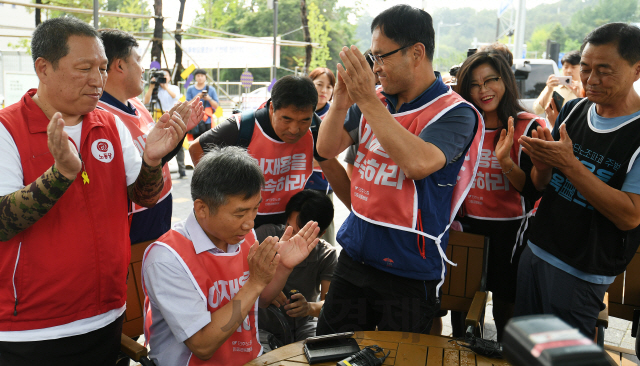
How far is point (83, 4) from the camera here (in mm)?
11867

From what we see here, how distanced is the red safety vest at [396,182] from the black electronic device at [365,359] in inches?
18.3

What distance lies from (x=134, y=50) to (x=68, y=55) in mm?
1112

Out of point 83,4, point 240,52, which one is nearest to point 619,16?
point 240,52

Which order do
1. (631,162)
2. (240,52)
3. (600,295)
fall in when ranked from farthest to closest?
(240,52), (600,295), (631,162)

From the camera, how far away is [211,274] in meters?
1.70

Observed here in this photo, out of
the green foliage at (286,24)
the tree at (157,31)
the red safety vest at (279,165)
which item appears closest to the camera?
the red safety vest at (279,165)

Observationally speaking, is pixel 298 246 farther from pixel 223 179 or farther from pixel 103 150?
pixel 103 150

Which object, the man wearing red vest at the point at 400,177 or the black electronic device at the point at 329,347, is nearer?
the black electronic device at the point at 329,347

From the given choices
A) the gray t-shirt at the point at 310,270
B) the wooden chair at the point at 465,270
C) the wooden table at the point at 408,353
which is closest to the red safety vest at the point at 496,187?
the wooden chair at the point at 465,270

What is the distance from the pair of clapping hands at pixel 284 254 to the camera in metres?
1.64

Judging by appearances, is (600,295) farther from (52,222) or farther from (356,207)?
(52,222)

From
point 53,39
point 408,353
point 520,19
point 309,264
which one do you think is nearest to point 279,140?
point 309,264

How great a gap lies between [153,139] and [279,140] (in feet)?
3.31

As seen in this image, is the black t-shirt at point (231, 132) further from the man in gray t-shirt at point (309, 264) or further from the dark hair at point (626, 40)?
the dark hair at point (626, 40)
